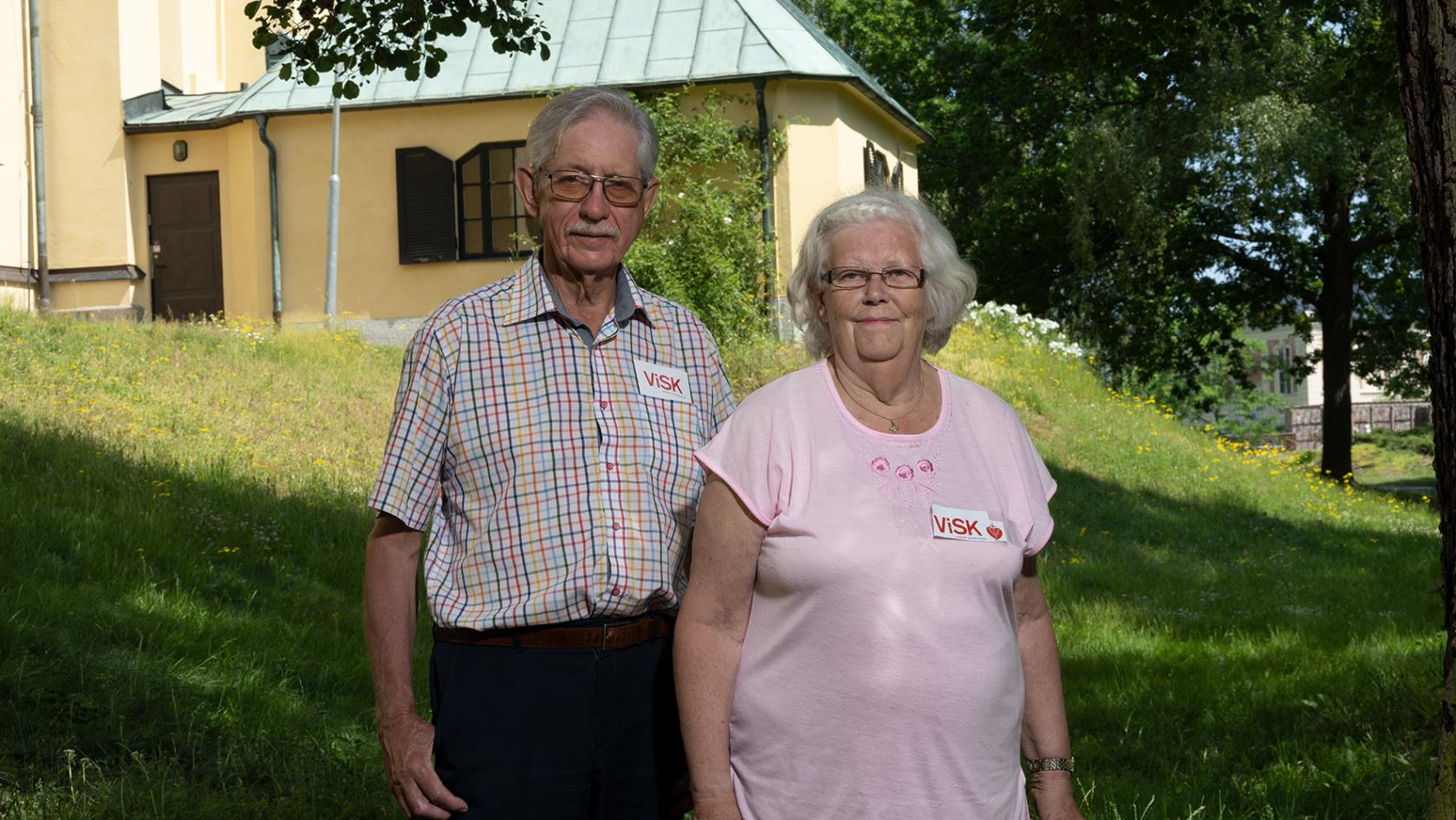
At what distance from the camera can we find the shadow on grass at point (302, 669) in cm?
492

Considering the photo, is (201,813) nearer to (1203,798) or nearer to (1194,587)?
(1203,798)

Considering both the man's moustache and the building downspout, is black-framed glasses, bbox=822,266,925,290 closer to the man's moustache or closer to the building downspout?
the man's moustache

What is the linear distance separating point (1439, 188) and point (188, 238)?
19500mm

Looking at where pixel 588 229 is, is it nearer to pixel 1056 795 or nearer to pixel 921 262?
pixel 921 262

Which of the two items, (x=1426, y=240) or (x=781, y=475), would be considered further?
(x=1426, y=240)

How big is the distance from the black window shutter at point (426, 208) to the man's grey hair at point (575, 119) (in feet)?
54.3

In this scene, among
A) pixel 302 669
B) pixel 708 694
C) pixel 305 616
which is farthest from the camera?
pixel 305 616

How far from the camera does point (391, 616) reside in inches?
112

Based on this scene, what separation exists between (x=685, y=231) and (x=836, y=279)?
570 inches

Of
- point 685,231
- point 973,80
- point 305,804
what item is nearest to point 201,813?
point 305,804

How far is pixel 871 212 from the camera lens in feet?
9.00

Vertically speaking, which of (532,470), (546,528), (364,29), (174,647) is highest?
(364,29)

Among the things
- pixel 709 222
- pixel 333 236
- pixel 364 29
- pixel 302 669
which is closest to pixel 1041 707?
pixel 302 669

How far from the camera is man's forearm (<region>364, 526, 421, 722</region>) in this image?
2.81 metres
